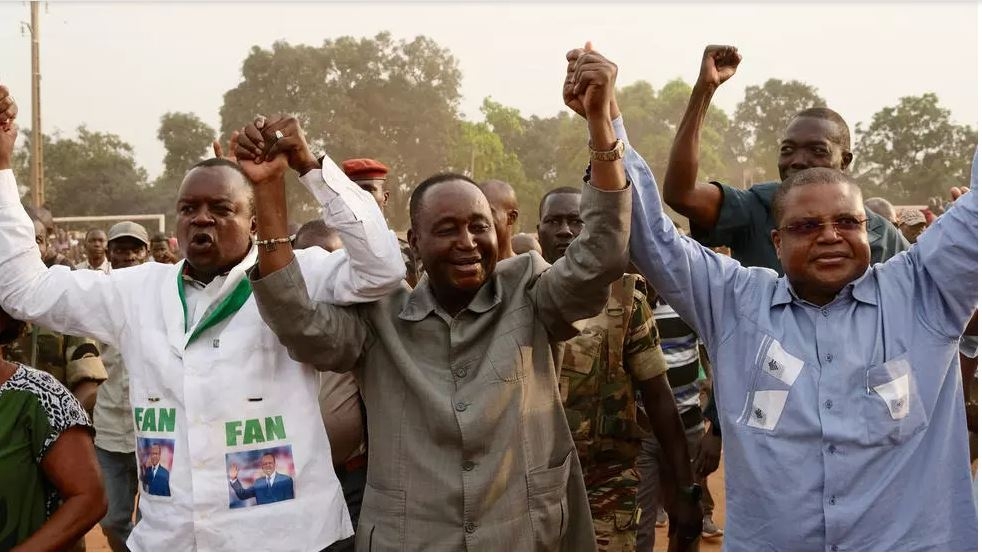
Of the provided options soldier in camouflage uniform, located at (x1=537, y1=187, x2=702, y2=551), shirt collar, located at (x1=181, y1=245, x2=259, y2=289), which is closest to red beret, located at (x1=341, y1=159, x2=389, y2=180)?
soldier in camouflage uniform, located at (x1=537, y1=187, x2=702, y2=551)

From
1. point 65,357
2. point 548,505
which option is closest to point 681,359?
point 548,505

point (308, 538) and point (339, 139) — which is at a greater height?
point (339, 139)

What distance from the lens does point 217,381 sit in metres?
2.45

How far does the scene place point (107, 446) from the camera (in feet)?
14.7

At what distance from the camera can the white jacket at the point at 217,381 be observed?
7.93 feet

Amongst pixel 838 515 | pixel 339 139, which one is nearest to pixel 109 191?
pixel 339 139

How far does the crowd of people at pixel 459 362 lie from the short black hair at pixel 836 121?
63 cm

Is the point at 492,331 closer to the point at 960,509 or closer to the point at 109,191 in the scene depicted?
the point at 960,509

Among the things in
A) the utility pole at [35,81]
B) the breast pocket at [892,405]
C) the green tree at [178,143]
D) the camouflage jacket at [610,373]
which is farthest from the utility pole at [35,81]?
the green tree at [178,143]

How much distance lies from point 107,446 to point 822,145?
11.3 feet

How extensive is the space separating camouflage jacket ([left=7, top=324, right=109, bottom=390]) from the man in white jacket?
1.83m

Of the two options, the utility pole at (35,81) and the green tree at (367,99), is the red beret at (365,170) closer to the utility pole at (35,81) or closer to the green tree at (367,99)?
the utility pole at (35,81)

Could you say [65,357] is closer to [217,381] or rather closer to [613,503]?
[217,381]

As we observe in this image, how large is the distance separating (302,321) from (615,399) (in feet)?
5.42
